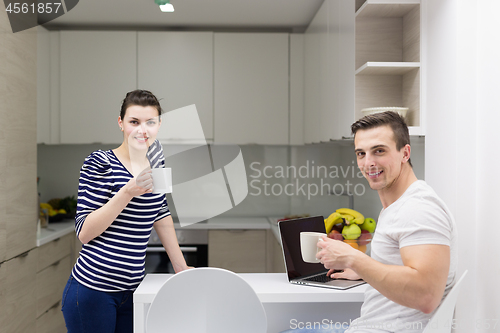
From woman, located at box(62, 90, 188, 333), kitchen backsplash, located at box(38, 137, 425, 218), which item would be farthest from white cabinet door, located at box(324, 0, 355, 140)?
kitchen backsplash, located at box(38, 137, 425, 218)

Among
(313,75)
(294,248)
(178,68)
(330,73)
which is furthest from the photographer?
(178,68)

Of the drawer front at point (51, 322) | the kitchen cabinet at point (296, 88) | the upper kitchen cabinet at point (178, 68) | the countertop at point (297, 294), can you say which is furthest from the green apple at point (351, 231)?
the drawer front at point (51, 322)

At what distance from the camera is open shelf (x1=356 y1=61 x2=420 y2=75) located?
171 cm

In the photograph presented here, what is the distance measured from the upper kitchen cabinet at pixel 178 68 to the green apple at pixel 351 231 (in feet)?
5.88

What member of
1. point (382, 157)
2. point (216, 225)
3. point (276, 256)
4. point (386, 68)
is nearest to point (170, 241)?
point (382, 157)

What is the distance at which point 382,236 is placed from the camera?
109 centimetres

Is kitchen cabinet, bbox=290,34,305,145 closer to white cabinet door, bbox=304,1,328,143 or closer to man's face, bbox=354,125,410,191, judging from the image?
white cabinet door, bbox=304,1,328,143

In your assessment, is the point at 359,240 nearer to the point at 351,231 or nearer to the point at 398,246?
the point at 351,231

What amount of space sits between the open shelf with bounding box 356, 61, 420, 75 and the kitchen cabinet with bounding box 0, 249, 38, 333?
6.44ft

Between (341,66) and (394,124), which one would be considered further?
(341,66)

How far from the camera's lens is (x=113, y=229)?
56.3 inches

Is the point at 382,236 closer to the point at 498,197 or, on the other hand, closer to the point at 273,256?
the point at 498,197

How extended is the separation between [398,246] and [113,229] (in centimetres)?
92

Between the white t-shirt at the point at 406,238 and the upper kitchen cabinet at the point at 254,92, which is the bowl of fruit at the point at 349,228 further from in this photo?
the upper kitchen cabinet at the point at 254,92
